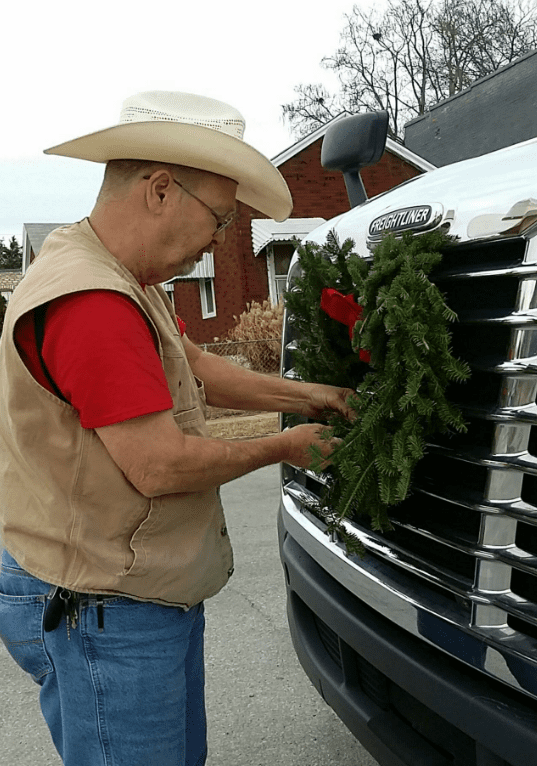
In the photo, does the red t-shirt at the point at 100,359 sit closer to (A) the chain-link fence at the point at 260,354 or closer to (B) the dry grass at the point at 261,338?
(B) the dry grass at the point at 261,338

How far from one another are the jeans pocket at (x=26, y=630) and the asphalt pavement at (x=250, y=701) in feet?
3.46

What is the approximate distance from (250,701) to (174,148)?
7.26ft

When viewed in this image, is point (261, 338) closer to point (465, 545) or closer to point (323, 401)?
point (323, 401)

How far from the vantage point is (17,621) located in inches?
75.7

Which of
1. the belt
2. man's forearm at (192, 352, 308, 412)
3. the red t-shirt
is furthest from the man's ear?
the belt

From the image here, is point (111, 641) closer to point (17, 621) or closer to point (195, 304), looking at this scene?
point (17, 621)

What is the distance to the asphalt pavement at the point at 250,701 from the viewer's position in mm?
2715

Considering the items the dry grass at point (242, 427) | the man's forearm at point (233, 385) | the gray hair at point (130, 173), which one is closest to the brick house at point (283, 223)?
the dry grass at point (242, 427)

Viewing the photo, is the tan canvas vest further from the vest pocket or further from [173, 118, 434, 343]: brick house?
[173, 118, 434, 343]: brick house

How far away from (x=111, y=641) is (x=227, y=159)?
116cm

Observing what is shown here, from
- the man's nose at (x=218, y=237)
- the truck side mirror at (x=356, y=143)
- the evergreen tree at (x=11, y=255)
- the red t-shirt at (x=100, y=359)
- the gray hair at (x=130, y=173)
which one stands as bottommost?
the evergreen tree at (x=11, y=255)

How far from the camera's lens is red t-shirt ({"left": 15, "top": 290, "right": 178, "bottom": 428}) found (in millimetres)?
1557

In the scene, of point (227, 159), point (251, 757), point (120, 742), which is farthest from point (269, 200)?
point (251, 757)

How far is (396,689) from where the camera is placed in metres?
1.87
